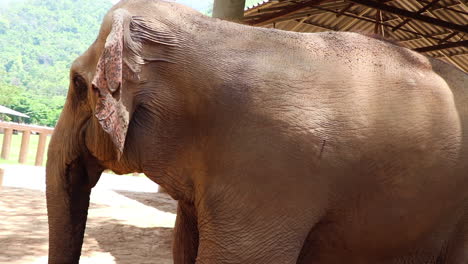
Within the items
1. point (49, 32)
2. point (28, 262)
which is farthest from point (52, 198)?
A: point (49, 32)

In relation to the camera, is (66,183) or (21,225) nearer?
(66,183)

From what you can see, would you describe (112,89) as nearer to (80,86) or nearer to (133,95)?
(133,95)

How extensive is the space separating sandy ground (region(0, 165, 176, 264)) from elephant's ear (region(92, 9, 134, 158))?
328 cm

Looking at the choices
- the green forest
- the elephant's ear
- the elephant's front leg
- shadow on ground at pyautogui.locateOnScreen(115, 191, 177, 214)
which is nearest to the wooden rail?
shadow on ground at pyautogui.locateOnScreen(115, 191, 177, 214)

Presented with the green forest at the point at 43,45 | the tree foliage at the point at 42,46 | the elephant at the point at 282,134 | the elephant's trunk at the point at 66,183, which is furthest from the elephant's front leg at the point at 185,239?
the green forest at the point at 43,45

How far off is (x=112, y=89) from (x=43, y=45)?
76062 mm

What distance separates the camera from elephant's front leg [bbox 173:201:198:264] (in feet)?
8.45

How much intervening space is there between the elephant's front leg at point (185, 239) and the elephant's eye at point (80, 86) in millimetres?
589

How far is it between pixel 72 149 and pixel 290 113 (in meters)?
0.86

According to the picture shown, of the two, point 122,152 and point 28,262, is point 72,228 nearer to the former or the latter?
point 122,152

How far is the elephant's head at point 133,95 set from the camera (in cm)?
194

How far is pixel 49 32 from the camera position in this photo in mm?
77812

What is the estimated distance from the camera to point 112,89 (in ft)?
6.30

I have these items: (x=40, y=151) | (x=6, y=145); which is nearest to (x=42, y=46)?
(x=6, y=145)
